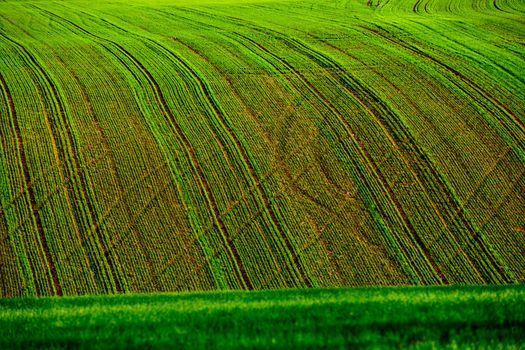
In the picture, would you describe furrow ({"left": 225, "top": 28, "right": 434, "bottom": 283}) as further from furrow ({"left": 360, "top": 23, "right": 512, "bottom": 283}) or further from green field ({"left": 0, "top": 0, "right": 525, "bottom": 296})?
furrow ({"left": 360, "top": 23, "right": 512, "bottom": 283})

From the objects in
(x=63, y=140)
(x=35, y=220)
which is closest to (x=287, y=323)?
(x=35, y=220)

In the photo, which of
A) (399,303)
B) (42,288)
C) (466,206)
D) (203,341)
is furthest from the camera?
(466,206)

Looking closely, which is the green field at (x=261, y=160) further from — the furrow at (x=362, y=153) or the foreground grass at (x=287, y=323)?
the foreground grass at (x=287, y=323)

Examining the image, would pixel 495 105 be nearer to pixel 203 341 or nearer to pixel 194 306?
pixel 194 306

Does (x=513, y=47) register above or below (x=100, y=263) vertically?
above

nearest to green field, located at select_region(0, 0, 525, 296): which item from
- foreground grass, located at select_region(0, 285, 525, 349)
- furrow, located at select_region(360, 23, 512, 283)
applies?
furrow, located at select_region(360, 23, 512, 283)

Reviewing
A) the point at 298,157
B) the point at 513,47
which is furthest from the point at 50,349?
the point at 513,47
